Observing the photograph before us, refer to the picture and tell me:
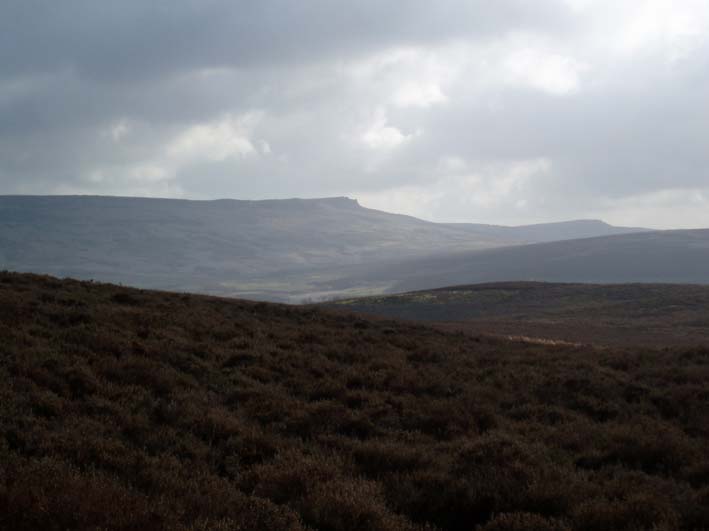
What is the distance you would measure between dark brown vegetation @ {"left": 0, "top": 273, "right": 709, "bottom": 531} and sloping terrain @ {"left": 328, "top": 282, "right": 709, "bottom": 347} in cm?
2281

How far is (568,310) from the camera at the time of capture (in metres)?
64.5

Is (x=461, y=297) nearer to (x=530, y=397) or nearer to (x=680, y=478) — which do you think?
(x=530, y=397)

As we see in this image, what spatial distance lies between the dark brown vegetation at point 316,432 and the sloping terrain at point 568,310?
74.8 feet

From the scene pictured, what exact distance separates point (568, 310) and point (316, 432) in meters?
58.3

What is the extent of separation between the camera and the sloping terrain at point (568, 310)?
42.2 m

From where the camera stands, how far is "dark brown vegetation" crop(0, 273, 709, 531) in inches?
A: 281

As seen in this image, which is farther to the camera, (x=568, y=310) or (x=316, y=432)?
(x=568, y=310)

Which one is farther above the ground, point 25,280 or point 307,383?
point 25,280

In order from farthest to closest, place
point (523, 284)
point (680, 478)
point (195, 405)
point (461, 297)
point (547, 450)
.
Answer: point (523, 284)
point (461, 297)
point (195, 405)
point (547, 450)
point (680, 478)

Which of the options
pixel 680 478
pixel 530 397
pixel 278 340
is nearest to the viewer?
pixel 680 478

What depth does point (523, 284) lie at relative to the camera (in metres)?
85.6

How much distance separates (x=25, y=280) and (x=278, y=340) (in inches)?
442

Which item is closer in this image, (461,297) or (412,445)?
(412,445)

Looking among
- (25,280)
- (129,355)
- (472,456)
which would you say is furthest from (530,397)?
(25,280)
